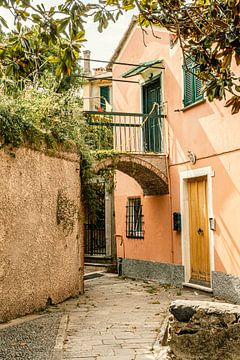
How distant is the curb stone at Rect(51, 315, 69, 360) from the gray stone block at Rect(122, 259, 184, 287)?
4.53m

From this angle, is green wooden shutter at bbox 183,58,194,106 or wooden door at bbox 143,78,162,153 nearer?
green wooden shutter at bbox 183,58,194,106

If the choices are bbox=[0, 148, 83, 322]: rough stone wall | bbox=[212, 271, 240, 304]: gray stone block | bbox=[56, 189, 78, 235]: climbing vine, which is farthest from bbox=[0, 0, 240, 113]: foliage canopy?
bbox=[212, 271, 240, 304]: gray stone block

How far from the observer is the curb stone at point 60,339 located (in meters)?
5.98

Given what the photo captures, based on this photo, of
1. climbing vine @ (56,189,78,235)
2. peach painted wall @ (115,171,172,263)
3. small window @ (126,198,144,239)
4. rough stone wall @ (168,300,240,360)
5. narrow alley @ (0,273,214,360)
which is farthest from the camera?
small window @ (126,198,144,239)

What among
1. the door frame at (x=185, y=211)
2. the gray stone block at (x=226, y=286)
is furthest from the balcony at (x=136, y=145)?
the gray stone block at (x=226, y=286)

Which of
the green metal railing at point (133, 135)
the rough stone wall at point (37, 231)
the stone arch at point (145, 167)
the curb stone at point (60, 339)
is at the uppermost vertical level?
→ the green metal railing at point (133, 135)

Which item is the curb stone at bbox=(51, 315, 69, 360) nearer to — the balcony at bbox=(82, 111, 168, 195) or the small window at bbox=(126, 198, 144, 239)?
the balcony at bbox=(82, 111, 168, 195)

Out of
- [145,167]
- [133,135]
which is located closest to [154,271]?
[145,167]

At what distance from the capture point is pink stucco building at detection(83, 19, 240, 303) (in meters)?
10.3

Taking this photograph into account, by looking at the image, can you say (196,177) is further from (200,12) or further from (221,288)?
(200,12)

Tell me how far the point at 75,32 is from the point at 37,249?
5214 millimetres

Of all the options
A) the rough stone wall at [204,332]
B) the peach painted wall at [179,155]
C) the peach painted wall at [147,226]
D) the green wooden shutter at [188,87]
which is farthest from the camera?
the peach painted wall at [147,226]

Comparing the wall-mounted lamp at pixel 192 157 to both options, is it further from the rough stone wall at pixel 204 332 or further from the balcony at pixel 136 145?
the rough stone wall at pixel 204 332

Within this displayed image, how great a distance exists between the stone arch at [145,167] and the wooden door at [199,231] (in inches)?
38.6
